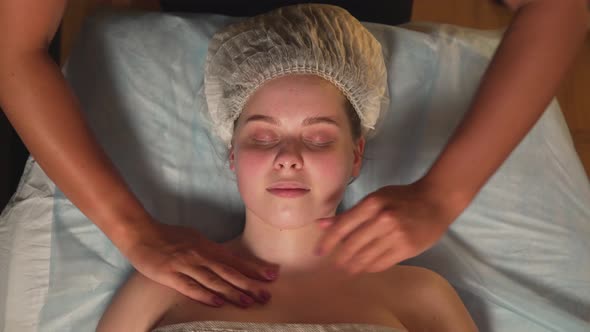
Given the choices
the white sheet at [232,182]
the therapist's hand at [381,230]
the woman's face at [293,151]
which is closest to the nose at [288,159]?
the woman's face at [293,151]

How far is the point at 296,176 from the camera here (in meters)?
1.16

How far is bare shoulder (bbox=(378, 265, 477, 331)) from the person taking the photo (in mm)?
1289

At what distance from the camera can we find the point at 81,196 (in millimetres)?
1216

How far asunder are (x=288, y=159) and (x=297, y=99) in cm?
13

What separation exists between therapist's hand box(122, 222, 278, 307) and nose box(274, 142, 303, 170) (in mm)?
232

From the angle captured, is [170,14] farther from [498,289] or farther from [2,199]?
[498,289]

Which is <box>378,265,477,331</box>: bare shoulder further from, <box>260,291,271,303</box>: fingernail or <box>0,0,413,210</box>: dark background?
<box>0,0,413,210</box>: dark background

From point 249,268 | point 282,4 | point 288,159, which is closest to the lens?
point 288,159

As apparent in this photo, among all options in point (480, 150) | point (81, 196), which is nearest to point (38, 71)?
point (81, 196)

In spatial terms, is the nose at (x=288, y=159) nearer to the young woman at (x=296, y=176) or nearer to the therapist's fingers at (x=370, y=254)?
the young woman at (x=296, y=176)

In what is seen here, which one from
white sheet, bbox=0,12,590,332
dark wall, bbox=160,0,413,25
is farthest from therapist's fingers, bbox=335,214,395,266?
dark wall, bbox=160,0,413,25

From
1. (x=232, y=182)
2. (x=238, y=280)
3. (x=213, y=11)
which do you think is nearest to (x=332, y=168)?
(x=238, y=280)

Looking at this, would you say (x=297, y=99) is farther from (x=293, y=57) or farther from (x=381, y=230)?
(x=381, y=230)

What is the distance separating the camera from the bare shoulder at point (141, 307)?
4.08 ft
